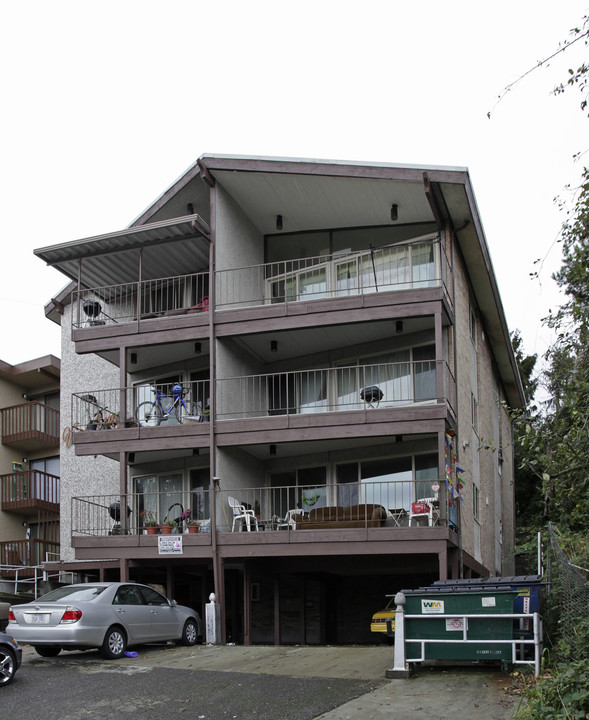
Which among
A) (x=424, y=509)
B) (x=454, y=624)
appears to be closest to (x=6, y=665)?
(x=454, y=624)

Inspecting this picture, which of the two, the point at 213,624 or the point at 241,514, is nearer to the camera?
the point at 213,624

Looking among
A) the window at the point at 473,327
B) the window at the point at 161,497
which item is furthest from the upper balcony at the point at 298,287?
the window at the point at 161,497

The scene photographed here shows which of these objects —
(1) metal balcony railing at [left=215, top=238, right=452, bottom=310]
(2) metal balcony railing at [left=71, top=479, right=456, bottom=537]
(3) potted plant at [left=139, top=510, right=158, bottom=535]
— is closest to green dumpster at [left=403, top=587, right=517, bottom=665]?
(2) metal balcony railing at [left=71, top=479, right=456, bottom=537]

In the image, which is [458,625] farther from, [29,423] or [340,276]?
[29,423]

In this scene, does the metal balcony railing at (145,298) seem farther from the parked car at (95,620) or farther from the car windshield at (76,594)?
the car windshield at (76,594)

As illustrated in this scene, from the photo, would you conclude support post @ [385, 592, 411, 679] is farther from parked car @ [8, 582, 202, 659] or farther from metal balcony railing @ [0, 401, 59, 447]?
metal balcony railing @ [0, 401, 59, 447]

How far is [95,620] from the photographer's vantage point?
1430cm

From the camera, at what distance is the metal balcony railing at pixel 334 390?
66.4 ft

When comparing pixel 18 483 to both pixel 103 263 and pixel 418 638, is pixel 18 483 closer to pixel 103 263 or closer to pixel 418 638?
pixel 103 263

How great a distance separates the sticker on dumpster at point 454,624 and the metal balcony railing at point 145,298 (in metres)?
12.5

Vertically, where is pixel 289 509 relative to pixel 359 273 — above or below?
below

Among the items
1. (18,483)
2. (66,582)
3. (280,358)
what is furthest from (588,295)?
(18,483)

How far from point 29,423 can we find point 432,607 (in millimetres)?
21055

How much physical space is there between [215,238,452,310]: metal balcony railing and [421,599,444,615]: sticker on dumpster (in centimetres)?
912
